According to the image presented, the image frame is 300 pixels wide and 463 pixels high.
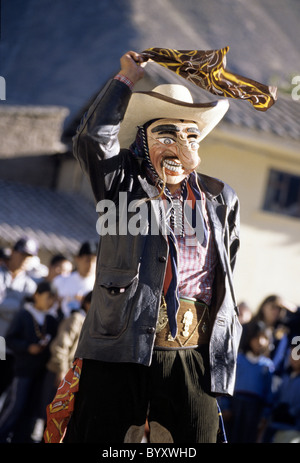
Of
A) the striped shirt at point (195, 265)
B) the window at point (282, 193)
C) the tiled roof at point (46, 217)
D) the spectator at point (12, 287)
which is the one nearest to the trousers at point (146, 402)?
the striped shirt at point (195, 265)

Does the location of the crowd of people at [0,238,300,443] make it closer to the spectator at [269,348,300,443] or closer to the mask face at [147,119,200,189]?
the spectator at [269,348,300,443]

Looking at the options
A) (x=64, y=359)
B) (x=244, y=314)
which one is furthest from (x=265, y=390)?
(x=64, y=359)

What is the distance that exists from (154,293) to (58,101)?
65974 millimetres

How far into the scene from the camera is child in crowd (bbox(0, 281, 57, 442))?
660cm

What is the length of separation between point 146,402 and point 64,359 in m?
2.99

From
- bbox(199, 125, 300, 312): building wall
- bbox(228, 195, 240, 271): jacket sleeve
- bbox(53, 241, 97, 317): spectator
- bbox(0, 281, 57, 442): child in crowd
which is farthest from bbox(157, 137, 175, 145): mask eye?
bbox(199, 125, 300, 312): building wall

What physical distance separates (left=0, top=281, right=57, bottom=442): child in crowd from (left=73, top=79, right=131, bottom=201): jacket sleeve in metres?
3.30

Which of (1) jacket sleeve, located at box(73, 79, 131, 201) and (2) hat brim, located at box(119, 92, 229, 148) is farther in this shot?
(2) hat brim, located at box(119, 92, 229, 148)

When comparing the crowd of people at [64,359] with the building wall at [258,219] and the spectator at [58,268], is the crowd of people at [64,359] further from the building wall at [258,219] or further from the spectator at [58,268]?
the building wall at [258,219]

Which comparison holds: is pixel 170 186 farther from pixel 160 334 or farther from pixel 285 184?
pixel 285 184

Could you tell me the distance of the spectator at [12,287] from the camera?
702 cm

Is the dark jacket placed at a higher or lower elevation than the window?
lower

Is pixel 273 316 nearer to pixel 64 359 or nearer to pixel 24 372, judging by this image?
pixel 64 359

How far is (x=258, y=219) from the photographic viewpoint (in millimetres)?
13367
